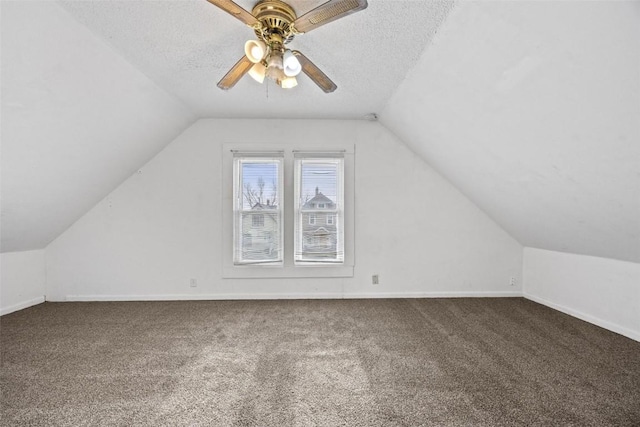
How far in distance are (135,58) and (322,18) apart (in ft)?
5.38

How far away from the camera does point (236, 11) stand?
1428mm

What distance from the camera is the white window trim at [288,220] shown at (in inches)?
145

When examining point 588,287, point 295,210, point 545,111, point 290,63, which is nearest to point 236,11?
point 290,63

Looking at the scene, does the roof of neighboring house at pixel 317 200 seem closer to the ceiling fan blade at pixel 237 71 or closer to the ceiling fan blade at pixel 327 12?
the ceiling fan blade at pixel 237 71

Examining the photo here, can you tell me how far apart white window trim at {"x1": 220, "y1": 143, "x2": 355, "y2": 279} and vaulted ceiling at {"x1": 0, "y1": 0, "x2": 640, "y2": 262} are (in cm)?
57

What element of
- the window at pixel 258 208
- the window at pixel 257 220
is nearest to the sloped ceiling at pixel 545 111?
the window at pixel 258 208

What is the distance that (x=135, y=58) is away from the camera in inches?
87.4

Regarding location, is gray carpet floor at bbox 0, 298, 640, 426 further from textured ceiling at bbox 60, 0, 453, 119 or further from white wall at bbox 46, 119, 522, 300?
textured ceiling at bbox 60, 0, 453, 119

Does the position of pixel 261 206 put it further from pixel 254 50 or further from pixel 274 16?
pixel 274 16

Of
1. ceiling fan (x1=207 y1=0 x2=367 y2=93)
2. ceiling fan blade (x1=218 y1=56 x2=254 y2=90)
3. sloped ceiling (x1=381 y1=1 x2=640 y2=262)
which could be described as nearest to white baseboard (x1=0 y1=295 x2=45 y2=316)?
ceiling fan blade (x1=218 y1=56 x2=254 y2=90)

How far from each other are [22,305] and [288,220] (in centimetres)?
321

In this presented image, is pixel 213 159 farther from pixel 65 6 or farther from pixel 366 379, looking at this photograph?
pixel 366 379

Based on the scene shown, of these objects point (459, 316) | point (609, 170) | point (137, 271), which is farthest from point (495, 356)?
point (137, 271)

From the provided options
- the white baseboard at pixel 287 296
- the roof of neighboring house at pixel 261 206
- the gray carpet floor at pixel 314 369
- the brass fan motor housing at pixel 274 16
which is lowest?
the gray carpet floor at pixel 314 369
